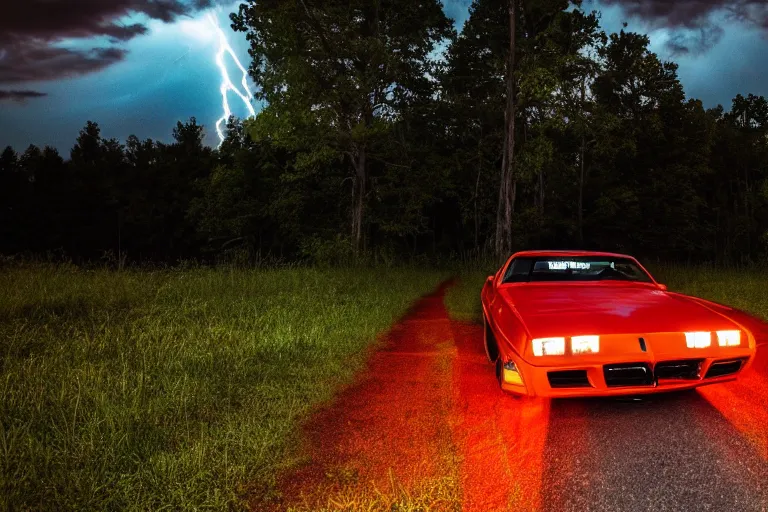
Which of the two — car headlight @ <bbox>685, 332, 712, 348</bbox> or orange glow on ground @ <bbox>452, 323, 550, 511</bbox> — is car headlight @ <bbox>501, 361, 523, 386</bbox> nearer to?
orange glow on ground @ <bbox>452, 323, 550, 511</bbox>

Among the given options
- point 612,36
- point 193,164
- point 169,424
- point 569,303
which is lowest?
point 169,424

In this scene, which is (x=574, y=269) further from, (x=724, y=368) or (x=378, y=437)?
(x=378, y=437)

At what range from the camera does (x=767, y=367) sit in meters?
5.39

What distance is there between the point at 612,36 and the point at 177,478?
44853 mm

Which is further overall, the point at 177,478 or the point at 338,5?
the point at 338,5

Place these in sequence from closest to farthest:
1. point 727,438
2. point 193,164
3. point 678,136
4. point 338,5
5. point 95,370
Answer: point 727,438
point 95,370
point 338,5
point 678,136
point 193,164

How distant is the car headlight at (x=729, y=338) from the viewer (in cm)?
390

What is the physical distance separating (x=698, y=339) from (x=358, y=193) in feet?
77.7

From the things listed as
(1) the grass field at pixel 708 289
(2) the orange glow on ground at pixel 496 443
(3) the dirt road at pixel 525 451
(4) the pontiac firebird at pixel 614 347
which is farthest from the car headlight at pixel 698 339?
(1) the grass field at pixel 708 289

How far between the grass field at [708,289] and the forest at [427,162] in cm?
502

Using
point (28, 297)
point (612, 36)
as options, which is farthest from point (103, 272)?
point (612, 36)

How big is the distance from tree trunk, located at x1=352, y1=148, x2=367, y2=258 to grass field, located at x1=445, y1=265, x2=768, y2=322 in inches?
421

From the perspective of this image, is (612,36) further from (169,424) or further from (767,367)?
(169,424)

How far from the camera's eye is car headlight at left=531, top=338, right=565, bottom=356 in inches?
146
